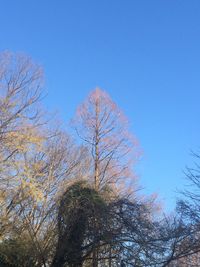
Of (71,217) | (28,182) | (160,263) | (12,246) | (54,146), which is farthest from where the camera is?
(54,146)

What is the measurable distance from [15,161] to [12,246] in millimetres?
3040

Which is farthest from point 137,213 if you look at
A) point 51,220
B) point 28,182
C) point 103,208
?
point 28,182

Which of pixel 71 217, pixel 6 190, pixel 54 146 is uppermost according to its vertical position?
pixel 54 146

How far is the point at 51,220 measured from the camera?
46.3ft

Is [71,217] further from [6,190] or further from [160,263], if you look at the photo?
[6,190]

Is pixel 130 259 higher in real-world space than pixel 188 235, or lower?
lower

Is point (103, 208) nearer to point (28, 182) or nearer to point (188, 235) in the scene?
point (188, 235)

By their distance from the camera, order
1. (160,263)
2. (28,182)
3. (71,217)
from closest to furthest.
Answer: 1. (160,263)
2. (71,217)
3. (28,182)

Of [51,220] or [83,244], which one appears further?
[51,220]

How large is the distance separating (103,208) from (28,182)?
3608 millimetres

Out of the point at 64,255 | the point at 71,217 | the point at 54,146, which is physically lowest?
the point at 64,255

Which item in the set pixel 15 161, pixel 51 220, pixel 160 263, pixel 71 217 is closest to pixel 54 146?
pixel 15 161

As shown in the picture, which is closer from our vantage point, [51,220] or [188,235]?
[188,235]

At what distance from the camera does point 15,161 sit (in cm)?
1544
